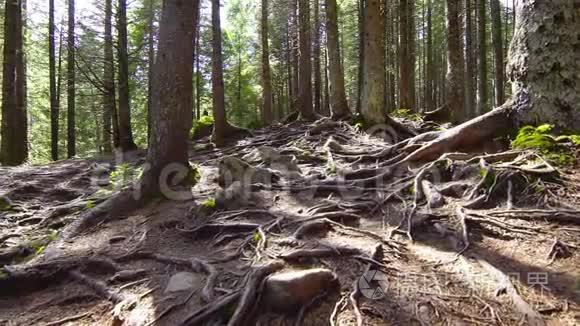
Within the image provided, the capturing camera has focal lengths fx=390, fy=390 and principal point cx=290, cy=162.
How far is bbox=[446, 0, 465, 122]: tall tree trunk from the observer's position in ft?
36.1

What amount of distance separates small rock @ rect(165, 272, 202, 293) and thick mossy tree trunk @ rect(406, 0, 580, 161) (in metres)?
4.07

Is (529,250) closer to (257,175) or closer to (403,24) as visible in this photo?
(257,175)

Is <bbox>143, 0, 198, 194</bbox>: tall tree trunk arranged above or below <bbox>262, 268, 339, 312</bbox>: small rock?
above

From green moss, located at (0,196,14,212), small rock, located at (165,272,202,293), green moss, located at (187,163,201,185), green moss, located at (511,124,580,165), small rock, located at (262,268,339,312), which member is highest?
green moss, located at (511,124,580,165)

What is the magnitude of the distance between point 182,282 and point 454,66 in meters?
10.4

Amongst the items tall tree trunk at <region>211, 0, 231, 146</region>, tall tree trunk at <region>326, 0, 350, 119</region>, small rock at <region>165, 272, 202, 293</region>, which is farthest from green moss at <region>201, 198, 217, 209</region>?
tall tree trunk at <region>326, 0, 350, 119</region>

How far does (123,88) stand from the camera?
12633 millimetres

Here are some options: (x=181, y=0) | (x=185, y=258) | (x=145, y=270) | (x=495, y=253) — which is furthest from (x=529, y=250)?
(x=181, y=0)

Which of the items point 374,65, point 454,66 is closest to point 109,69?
point 374,65

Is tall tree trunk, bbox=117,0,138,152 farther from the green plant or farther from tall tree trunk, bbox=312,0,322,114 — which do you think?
tall tree trunk, bbox=312,0,322,114

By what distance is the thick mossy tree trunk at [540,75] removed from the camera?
5.11m

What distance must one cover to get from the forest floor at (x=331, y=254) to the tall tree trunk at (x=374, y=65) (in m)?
4.21

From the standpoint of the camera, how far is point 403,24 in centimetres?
1455

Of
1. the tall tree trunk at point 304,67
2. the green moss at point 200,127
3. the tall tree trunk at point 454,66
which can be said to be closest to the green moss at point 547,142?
the tall tree trunk at point 454,66
